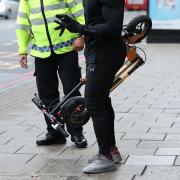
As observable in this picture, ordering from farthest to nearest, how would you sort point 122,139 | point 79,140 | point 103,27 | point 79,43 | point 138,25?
point 122,139
point 79,140
point 79,43
point 138,25
point 103,27

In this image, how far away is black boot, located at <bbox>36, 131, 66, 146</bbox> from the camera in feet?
20.6

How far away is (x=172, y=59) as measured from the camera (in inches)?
524

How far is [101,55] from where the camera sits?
5.16 m

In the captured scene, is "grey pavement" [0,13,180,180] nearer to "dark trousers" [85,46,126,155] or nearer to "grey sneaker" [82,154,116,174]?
"grey sneaker" [82,154,116,174]

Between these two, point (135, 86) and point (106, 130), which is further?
point (135, 86)

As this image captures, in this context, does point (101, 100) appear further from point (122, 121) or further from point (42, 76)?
point (122, 121)

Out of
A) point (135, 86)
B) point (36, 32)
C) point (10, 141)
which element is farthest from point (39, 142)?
point (135, 86)

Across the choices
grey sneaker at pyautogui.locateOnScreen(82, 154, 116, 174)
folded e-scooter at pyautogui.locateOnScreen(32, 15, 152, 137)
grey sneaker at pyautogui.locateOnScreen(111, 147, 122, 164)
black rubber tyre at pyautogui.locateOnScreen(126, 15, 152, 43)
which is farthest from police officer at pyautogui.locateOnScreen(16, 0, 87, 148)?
grey sneaker at pyautogui.locateOnScreen(82, 154, 116, 174)

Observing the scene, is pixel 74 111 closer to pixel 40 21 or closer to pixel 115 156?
pixel 115 156

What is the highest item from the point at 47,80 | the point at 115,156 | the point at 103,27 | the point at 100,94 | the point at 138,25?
the point at 103,27

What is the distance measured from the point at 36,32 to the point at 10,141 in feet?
4.07

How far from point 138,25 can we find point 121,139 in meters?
1.47

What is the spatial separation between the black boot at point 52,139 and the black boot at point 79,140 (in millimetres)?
206

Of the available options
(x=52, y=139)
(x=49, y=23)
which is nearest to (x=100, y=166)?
(x=52, y=139)
